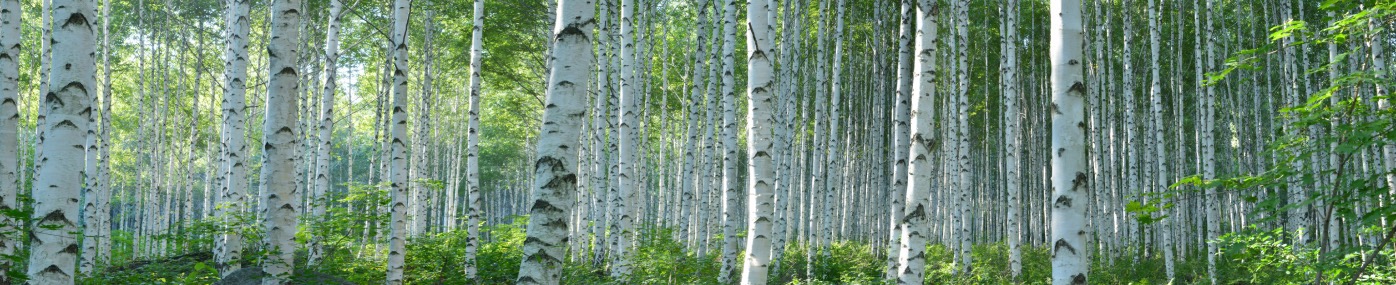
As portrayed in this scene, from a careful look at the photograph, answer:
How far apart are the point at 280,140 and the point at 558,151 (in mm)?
2321

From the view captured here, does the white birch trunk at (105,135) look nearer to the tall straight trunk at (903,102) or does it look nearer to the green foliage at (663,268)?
the green foliage at (663,268)

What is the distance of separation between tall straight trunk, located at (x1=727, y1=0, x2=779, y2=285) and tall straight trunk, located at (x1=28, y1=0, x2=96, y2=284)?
421 cm

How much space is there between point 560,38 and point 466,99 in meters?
28.6

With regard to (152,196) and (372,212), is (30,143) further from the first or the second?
(372,212)

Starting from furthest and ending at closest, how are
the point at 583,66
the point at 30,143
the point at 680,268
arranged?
the point at 30,143 < the point at 680,268 < the point at 583,66

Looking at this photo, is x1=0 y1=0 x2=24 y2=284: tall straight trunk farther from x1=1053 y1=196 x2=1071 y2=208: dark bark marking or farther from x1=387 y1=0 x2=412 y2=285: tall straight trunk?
x1=1053 y1=196 x2=1071 y2=208: dark bark marking

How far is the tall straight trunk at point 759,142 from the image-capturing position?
6137mm

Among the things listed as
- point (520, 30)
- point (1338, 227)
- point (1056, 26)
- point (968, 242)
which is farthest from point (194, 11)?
point (1338, 227)

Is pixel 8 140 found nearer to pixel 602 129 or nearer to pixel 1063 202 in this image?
pixel 1063 202

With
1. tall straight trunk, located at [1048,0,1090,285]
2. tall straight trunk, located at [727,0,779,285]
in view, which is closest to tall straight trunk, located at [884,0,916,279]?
tall straight trunk, located at [727,0,779,285]

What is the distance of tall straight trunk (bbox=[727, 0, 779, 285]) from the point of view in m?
6.14

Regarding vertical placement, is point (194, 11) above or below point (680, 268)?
above

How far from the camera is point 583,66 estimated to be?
173 inches

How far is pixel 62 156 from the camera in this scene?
4.79 meters
